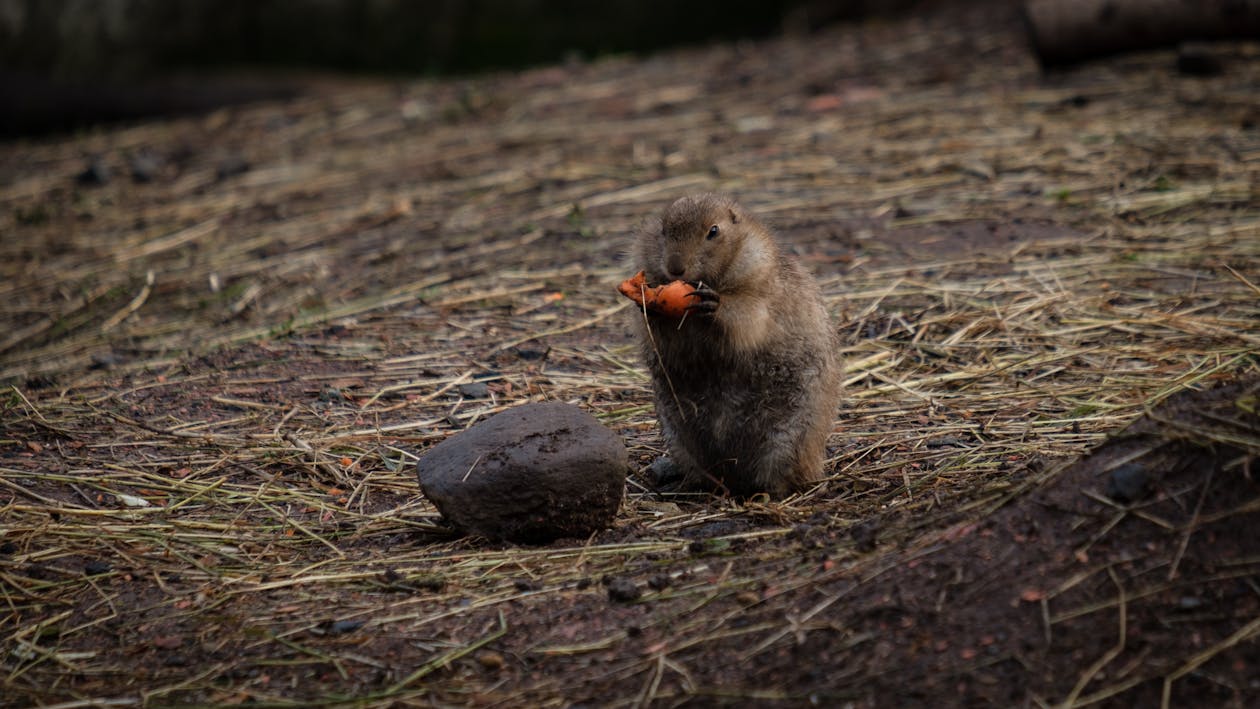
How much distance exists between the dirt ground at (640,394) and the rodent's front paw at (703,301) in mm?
694

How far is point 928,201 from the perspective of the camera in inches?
294

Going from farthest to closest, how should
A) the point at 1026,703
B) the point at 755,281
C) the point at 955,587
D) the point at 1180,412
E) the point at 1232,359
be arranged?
the point at 1232,359 < the point at 755,281 < the point at 1180,412 < the point at 955,587 < the point at 1026,703

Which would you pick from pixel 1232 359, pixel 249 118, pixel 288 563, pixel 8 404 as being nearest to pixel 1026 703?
pixel 288 563

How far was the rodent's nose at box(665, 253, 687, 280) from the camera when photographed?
4383 millimetres

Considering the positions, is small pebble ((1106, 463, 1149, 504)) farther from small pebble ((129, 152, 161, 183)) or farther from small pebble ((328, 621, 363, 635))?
small pebble ((129, 152, 161, 183))

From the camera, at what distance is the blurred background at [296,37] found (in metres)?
12.5

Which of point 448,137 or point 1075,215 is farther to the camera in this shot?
point 448,137

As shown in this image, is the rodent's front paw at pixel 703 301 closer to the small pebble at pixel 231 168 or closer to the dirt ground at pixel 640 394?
the dirt ground at pixel 640 394

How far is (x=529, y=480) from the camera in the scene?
4.07 meters

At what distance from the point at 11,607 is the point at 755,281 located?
255cm

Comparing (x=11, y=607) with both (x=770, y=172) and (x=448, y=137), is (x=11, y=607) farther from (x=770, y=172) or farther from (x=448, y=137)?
(x=448, y=137)

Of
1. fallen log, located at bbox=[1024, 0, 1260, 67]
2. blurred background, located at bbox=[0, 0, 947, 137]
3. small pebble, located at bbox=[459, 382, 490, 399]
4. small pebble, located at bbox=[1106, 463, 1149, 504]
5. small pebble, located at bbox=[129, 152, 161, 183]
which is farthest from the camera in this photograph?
blurred background, located at bbox=[0, 0, 947, 137]

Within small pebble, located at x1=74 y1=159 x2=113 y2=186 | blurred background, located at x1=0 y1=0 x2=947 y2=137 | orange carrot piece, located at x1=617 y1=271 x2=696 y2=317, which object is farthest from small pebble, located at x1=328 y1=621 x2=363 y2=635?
blurred background, located at x1=0 y1=0 x2=947 y2=137

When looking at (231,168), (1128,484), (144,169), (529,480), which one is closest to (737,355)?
(529,480)
